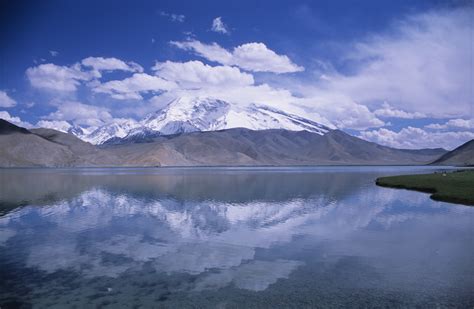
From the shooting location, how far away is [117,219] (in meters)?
42.4

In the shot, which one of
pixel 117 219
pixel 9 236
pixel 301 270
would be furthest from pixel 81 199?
pixel 301 270

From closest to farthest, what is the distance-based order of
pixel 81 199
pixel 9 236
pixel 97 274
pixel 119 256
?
pixel 97 274, pixel 119 256, pixel 9 236, pixel 81 199

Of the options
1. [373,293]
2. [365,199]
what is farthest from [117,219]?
[365,199]

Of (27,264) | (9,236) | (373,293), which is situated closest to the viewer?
(373,293)

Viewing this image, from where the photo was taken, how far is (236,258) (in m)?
26.2

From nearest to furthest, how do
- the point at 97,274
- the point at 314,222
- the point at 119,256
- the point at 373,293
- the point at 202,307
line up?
the point at 202,307, the point at 373,293, the point at 97,274, the point at 119,256, the point at 314,222

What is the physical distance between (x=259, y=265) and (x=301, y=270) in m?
2.68

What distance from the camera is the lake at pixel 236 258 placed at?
18844 mm

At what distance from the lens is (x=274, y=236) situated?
3331cm

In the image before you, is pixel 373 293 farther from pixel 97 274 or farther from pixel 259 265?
pixel 97 274

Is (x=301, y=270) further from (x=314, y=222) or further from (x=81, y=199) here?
(x=81, y=199)

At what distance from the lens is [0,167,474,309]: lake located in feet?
61.8

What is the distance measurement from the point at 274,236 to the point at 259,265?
893 cm

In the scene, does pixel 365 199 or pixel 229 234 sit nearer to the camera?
pixel 229 234
